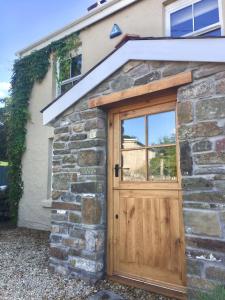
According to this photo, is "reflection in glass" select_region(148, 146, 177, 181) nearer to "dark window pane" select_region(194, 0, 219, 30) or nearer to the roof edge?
"dark window pane" select_region(194, 0, 219, 30)

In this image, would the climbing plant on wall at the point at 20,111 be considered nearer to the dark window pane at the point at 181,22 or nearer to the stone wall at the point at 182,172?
the dark window pane at the point at 181,22

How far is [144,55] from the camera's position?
3.40 metres

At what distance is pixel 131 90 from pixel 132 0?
3.72m

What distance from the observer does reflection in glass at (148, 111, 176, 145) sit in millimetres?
3412

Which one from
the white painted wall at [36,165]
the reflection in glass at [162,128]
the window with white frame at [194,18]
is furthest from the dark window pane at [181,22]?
the white painted wall at [36,165]

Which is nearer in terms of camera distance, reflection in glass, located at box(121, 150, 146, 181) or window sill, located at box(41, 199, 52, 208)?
reflection in glass, located at box(121, 150, 146, 181)

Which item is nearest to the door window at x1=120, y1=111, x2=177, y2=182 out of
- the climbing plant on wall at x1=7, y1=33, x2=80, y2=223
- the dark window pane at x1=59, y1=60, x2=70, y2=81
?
the dark window pane at x1=59, y1=60, x2=70, y2=81

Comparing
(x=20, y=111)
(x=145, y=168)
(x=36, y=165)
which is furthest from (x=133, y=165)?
(x=20, y=111)

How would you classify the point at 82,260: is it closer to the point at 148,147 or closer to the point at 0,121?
the point at 148,147

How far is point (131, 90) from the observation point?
353cm

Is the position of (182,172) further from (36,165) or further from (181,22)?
(36,165)

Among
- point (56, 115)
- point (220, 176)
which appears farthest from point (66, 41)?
point (220, 176)

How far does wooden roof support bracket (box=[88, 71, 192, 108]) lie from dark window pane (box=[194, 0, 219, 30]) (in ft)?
9.79

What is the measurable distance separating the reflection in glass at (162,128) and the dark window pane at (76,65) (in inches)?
166
